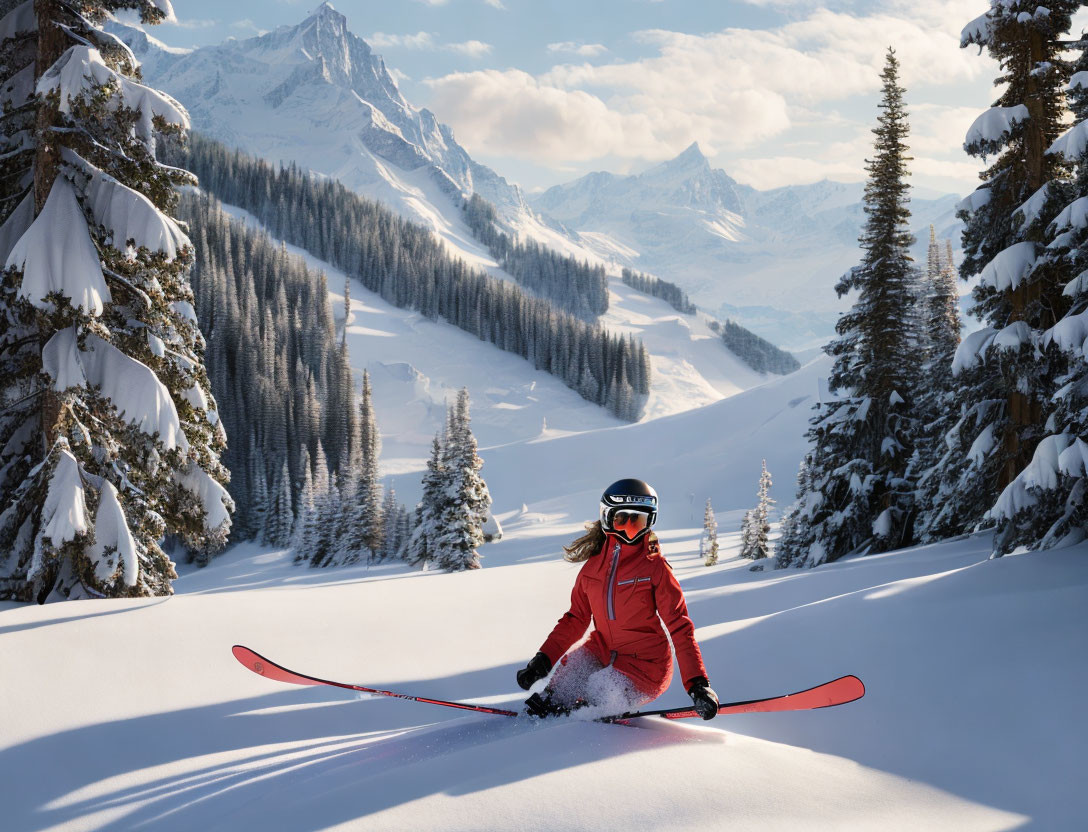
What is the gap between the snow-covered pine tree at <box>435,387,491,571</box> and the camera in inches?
1207

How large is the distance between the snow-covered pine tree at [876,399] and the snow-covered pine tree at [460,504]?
16.6m

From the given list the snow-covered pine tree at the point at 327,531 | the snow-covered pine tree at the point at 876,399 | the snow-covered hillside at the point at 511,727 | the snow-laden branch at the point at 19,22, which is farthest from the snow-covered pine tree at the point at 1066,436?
the snow-covered pine tree at the point at 327,531

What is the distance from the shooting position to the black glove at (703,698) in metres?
4.02

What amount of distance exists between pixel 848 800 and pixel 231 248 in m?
118

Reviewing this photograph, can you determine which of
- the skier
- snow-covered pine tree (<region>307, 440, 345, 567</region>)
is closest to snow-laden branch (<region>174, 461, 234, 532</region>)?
the skier

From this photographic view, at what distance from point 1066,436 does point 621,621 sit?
703 centimetres

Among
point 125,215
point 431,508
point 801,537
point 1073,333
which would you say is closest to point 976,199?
point 1073,333

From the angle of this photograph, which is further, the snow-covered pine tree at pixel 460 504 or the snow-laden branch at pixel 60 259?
the snow-covered pine tree at pixel 460 504

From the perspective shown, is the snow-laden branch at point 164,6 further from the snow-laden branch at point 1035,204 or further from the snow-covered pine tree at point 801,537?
the snow-covered pine tree at point 801,537

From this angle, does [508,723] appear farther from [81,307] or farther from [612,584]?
[81,307]

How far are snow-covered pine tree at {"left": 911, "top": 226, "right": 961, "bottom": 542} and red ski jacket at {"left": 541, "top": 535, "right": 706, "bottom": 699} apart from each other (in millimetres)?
10267

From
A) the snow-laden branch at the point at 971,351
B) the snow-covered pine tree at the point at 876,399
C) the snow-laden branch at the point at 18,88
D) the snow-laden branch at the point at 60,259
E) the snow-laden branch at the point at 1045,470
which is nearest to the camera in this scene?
the snow-laden branch at the point at 60,259

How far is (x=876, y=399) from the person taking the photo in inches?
683

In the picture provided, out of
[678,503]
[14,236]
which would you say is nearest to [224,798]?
[14,236]
